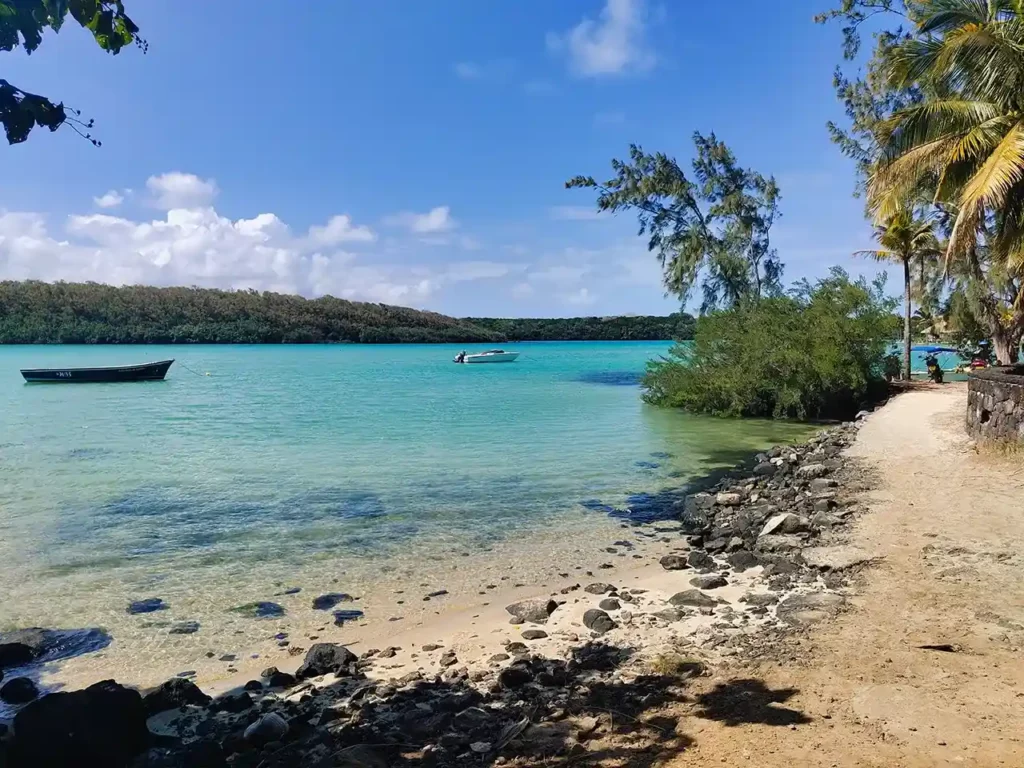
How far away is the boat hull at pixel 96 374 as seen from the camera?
152 ft

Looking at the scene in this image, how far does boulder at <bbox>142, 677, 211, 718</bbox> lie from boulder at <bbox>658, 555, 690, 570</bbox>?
4.76 meters

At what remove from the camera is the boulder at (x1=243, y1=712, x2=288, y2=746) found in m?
4.12

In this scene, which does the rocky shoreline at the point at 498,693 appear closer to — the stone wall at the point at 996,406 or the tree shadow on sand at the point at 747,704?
the tree shadow on sand at the point at 747,704

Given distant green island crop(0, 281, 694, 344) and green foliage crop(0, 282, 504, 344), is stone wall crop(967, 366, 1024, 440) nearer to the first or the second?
distant green island crop(0, 281, 694, 344)

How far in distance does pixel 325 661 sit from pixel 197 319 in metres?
152

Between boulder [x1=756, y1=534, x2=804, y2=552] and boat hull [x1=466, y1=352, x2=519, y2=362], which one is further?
boat hull [x1=466, y1=352, x2=519, y2=362]

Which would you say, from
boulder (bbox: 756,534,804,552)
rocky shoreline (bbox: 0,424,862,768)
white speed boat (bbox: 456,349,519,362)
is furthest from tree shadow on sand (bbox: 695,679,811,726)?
white speed boat (bbox: 456,349,519,362)

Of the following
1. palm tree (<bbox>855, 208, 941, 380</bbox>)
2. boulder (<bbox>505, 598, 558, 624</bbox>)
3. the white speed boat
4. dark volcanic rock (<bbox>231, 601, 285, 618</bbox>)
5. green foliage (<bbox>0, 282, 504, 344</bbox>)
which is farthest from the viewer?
green foliage (<bbox>0, 282, 504, 344</bbox>)

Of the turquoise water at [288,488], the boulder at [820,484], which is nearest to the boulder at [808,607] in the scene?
the turquoise water at [288,488]

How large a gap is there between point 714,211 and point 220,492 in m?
30.4

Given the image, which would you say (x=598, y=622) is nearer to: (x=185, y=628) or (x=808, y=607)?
(x=808, y=607)

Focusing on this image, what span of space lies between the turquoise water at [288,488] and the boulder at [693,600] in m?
3.41

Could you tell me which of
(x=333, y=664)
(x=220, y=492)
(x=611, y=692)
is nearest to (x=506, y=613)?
(x=333, y=664)

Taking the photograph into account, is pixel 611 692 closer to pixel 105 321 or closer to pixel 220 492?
pixel 220 492
